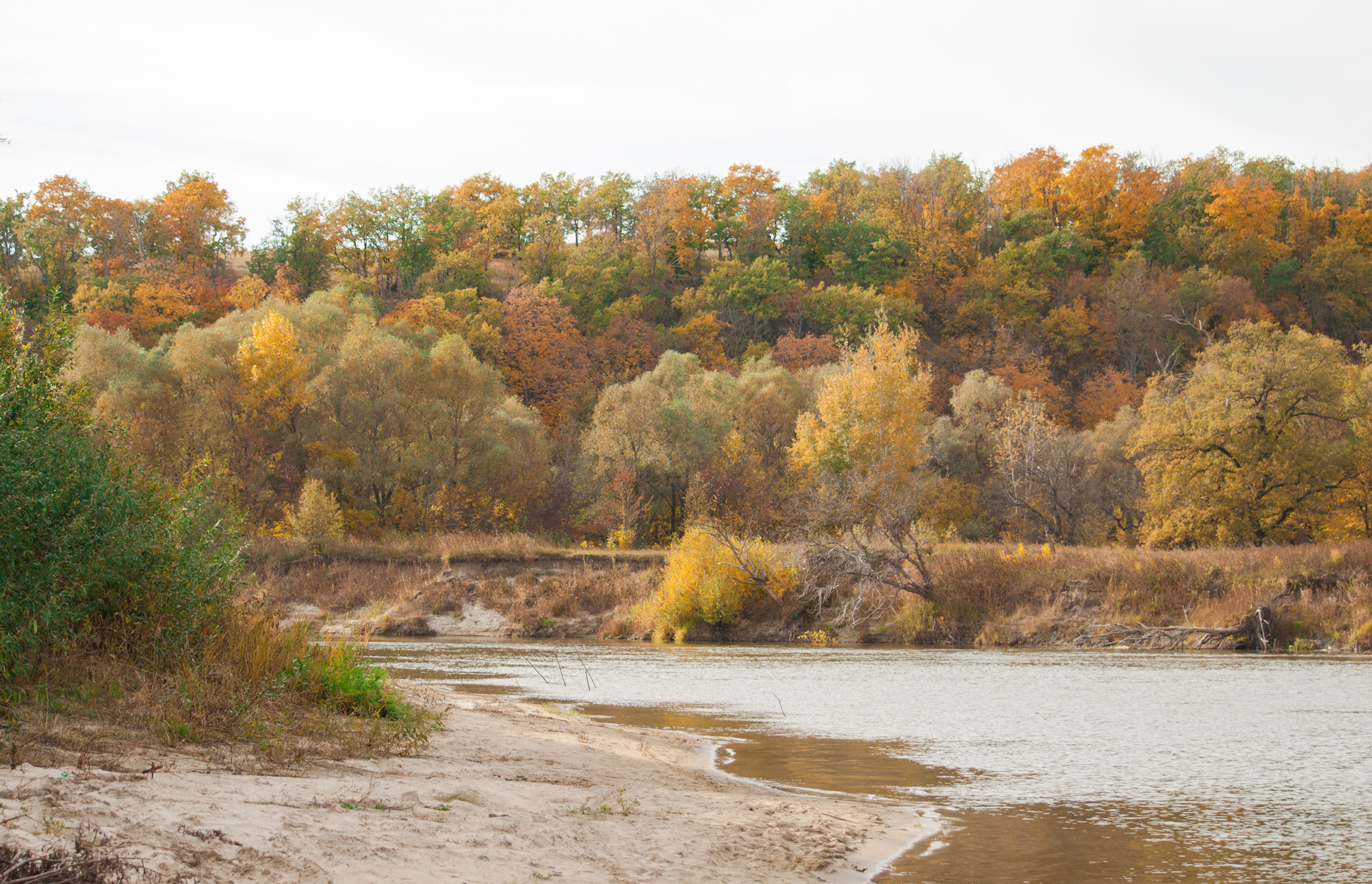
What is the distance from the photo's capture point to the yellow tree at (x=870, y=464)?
136 feet

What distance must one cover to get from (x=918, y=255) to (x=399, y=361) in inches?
2489

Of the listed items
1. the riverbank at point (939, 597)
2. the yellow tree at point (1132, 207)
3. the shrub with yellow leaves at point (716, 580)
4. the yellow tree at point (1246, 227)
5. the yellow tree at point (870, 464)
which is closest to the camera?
the riverbank at point (939, 597)

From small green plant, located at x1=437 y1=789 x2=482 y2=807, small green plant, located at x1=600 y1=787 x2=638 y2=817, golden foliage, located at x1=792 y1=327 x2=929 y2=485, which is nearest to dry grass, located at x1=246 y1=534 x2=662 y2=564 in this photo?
golden foliage, located at x1=792 y1=327 x2=929 y2=485

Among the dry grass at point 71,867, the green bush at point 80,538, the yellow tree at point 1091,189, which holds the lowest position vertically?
the dry grass at point 71,867

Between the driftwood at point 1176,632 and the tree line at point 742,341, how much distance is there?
39.8 ft

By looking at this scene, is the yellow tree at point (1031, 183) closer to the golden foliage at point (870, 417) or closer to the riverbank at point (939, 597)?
the golden foliage at point (870, 417)

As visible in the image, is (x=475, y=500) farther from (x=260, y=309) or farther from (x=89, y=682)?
(x=89, y=682)

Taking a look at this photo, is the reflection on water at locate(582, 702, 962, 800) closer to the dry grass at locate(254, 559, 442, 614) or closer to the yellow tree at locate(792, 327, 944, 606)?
the yellow tree at locate(792, 327, 944, 606)

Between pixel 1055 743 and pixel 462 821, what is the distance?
1111 centimetres

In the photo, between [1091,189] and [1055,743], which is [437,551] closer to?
[1055,743]

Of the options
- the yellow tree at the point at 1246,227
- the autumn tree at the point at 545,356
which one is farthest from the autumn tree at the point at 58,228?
the yellow tree at the point at 1246,227

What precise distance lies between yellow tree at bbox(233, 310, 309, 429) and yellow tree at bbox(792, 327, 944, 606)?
29565mm

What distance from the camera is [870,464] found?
181 ft

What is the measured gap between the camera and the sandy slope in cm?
671
